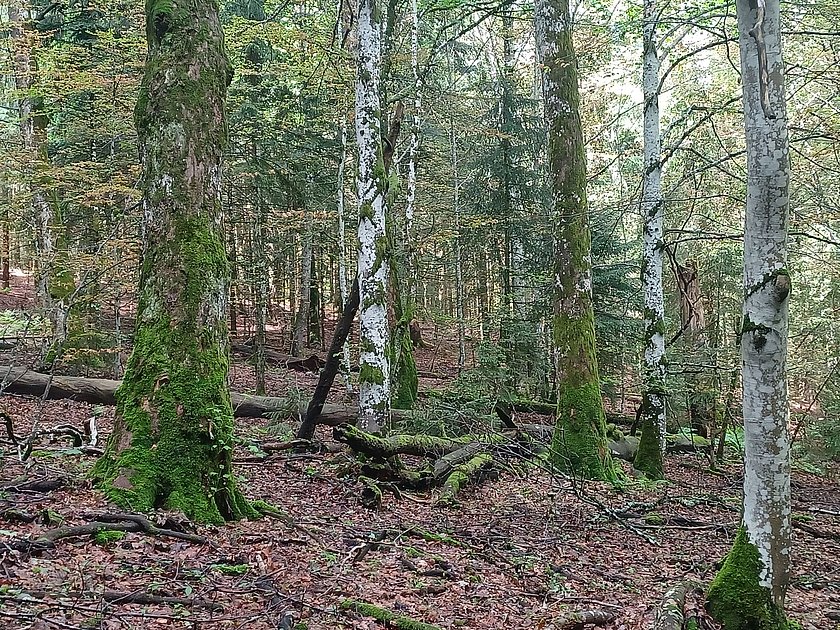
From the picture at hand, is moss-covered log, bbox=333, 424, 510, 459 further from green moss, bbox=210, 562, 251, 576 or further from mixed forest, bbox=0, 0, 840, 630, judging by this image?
green moss, bbox=210, 562, 251, 576

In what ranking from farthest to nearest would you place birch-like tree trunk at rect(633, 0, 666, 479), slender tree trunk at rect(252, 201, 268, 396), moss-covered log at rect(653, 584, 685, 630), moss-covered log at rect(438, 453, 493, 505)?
1. slender tree trunk at rect(252, 201, 268, 396)
2. birch-like tree trunk at rect(633, 0, 666, 479)
3. moss-covered log at rect(438, 453, 493, 505)
4. moss-covered log at rect(653, 584, 685, 630)

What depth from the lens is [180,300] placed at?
564 cm

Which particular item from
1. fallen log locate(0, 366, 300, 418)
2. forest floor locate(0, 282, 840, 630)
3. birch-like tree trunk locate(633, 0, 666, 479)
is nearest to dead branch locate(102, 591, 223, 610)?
forest floor locate(0, 282, 840, 630)

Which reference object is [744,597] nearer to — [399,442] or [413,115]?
[399,442]

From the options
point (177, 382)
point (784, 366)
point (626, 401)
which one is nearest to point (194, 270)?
point (177, 382)

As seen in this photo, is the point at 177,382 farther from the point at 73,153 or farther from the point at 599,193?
the point at 599,193

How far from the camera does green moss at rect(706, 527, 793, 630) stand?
4617mm

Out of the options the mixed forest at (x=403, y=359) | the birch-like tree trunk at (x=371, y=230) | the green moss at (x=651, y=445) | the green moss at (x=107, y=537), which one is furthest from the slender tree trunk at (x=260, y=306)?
the green moss at (x=107, y=537)

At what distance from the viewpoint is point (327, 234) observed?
70.1ft

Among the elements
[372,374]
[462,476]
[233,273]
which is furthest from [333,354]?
[233,273]

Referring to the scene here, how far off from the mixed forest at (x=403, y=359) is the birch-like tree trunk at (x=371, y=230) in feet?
0.17

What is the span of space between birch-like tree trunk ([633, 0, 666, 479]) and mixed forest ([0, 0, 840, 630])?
60mm

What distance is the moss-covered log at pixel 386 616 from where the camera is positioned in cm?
415

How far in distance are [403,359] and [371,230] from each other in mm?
5530
